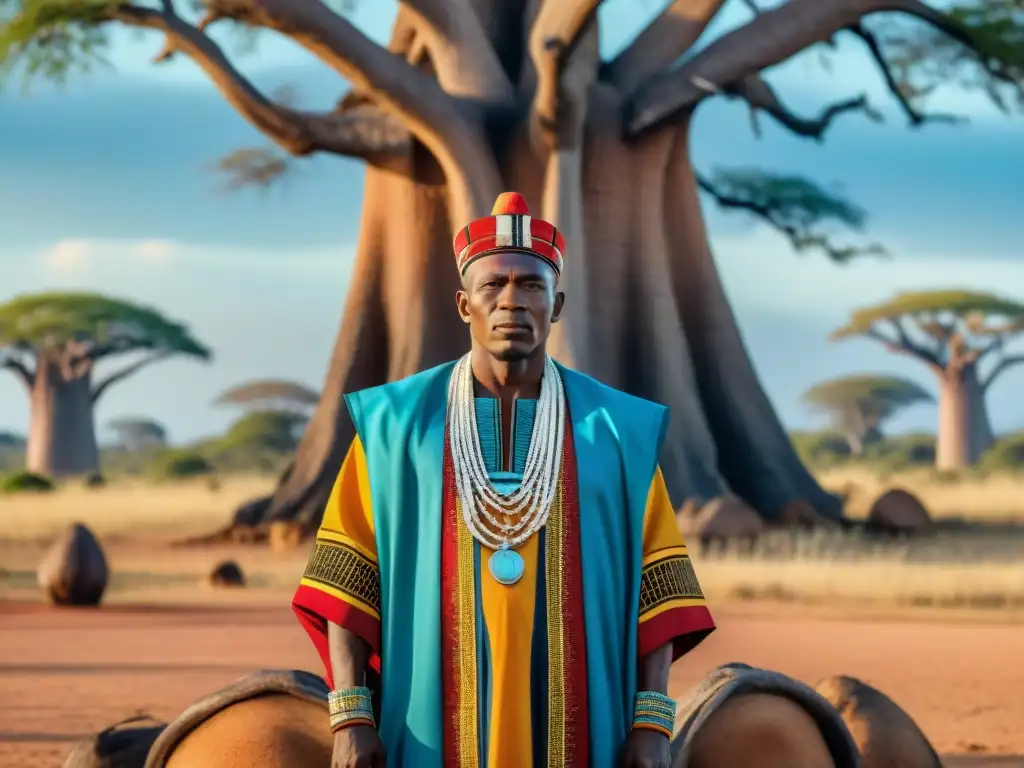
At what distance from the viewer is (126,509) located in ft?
71.7

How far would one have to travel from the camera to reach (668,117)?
15.2m

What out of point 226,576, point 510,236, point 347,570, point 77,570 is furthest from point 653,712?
point 226,576

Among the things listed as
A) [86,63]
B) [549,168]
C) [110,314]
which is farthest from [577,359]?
[110,314]

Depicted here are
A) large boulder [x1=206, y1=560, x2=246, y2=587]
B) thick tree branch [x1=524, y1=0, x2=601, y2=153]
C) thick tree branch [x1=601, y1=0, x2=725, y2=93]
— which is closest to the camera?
large boulder [x1=206, y1=560, x2=246, y2=587]

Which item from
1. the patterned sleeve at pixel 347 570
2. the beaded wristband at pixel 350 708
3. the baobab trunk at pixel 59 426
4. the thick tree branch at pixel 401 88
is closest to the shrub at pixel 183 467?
the baobab trunk at pixel 59 426

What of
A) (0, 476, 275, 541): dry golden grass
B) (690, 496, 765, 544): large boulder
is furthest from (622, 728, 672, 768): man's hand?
(0, 476, 275, 541): dry golden grass

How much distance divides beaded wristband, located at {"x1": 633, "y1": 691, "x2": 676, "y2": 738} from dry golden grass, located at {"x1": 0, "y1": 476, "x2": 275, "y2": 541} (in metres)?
15.1

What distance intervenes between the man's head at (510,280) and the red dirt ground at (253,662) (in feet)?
10.8

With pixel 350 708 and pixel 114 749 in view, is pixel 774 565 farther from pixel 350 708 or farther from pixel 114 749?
pixel 350 708

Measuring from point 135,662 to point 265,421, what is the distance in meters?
32.9

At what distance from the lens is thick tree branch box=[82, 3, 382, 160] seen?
14719 millimetres

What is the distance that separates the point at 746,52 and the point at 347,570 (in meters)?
11.8

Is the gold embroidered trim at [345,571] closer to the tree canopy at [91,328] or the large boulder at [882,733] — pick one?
the large boulder at [882,733]

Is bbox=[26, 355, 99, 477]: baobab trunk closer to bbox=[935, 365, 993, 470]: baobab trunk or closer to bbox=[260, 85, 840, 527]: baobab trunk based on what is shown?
bbox=[935, 365, 993, 470]: baobab trunk
